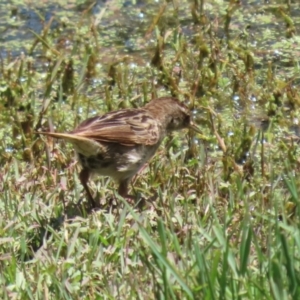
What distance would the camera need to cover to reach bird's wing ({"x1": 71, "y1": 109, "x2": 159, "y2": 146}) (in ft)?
19.8

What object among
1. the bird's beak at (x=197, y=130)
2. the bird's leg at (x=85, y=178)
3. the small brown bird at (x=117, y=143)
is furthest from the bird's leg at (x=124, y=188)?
the bird's beak at (x=197, y=130)

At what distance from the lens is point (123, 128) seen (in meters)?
6.25

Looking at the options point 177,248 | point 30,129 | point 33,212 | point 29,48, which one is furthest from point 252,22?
point 177,248

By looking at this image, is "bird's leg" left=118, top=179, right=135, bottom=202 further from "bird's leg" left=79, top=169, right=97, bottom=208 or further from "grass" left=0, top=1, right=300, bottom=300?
"bird's leg" left=79, top=169, right=97, bottom=208

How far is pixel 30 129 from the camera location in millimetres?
7094

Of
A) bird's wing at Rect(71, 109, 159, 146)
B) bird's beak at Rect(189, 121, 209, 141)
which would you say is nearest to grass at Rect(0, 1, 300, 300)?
bird's beak at Rect(189, 121, 209, 141)

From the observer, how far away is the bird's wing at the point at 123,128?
6023 mm

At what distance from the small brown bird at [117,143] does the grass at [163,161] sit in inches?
4.8

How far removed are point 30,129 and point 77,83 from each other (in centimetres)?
68

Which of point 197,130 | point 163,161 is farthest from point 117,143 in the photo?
point 197,130

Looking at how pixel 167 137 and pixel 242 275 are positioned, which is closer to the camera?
pixel 242 275

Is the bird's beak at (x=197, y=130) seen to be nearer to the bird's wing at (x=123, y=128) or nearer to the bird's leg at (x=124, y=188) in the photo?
the bird's wing at (x=123, y=128)

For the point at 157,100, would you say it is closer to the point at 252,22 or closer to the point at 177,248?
the point at 252,22

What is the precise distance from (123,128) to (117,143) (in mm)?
110
